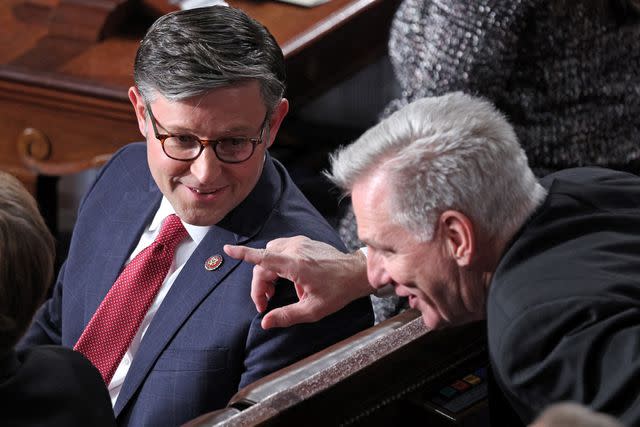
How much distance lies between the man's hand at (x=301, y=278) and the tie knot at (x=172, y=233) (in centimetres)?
21

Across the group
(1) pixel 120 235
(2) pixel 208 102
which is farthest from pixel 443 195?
A: (1) pixel 120 235

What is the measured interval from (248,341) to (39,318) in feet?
2.12

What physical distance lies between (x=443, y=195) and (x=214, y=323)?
58 centimetres

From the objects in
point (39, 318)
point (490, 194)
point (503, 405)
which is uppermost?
point (490, 194)

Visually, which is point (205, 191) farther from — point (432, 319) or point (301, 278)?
point (432, 319)

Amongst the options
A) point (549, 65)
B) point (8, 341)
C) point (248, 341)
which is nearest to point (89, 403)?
point (8, 341)

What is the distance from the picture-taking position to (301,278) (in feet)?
6.61

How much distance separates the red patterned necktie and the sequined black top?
2.08ft

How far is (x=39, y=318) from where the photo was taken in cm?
246

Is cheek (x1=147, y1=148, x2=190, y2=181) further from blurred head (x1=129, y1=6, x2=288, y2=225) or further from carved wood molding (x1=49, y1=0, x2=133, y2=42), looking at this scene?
carved wood molding (x1=49, y1=0, x2=133, y2=42)

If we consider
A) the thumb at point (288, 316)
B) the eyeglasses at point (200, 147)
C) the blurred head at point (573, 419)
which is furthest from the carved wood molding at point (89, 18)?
the blurred head at point (573, 419)

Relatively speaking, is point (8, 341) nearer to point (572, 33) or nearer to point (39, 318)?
point (39, 318)

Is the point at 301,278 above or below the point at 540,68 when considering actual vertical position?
below

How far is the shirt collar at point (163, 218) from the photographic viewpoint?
2.21 metres
